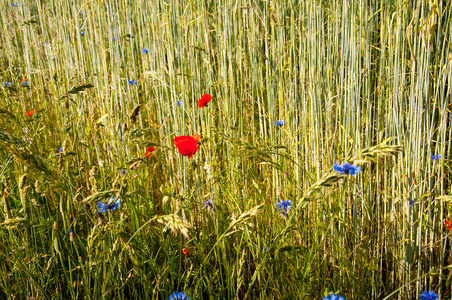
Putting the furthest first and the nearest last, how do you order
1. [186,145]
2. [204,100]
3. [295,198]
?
1. [204,100]
2. [295,198]
3. [186,145]

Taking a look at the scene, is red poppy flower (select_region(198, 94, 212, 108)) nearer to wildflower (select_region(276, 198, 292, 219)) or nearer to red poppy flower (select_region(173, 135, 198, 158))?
red poppy flower (select_region(173, 135, 198, 158))

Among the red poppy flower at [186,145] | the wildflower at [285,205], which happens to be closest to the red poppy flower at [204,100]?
the red poppy flower at [186,145]

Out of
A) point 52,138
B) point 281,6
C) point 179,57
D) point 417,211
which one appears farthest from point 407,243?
point 52,138

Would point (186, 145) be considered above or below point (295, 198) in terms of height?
above

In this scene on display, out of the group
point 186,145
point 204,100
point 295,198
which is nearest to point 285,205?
point 295,198

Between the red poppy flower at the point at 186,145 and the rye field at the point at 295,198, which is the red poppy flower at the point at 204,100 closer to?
the rye field at the point at 295,198

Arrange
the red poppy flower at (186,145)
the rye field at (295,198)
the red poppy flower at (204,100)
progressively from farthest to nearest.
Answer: the red poppy flower at (204,100) < the red poppy flower at (186,145) < the rye field at (295,198)

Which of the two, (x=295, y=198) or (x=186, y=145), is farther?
(x=295, y=198)

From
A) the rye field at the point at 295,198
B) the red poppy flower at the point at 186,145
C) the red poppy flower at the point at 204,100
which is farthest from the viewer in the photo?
the red poppy flower at the point at 204,100

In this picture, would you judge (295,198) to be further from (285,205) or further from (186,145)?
(186,145)

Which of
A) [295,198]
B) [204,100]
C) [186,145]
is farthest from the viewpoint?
[204,100]

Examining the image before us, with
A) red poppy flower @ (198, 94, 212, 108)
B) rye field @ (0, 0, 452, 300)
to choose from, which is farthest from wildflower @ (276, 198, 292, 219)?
red poppy flower @ (198, 94, 212, 108)

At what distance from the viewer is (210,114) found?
134cm

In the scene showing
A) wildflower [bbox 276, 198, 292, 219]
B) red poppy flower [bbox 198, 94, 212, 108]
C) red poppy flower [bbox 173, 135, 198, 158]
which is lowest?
wildflower [bbox 276, 198, 292, 219]
